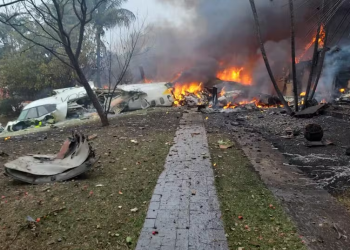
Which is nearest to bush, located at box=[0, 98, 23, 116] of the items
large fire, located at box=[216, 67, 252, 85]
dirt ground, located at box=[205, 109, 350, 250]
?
large fire, located at box=[216, 67, 252, 85]

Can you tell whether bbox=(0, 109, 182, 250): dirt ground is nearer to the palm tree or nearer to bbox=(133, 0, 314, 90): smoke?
bbox=(133, 0, 314, 90): smoke

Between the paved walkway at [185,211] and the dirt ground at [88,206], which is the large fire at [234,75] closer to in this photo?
the dirt ground at [88,206]

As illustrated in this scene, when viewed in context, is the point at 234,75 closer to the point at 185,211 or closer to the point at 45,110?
the point at 45,110

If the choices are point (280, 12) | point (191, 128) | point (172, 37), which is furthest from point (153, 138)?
point (172, 37)

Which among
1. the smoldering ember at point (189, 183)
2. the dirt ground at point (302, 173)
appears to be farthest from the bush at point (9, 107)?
the dirt ground at point (302, 173)

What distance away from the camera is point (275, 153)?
564cm

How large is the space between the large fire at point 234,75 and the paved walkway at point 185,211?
16.4 metres

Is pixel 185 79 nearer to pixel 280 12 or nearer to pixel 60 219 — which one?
pixel 280 12

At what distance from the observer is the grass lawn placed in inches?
99.1

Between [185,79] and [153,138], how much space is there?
12850 millimetres

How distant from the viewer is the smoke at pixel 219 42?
18.2m

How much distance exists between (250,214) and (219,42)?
19570 mm

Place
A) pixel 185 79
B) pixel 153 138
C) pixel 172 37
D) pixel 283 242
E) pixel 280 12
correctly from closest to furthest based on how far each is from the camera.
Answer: pixel 283 242 → pixel 153 138 → pixel 280 12 → pixel 185 79 → pixel 172 37

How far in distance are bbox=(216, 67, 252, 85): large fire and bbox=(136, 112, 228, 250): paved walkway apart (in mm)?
16412
